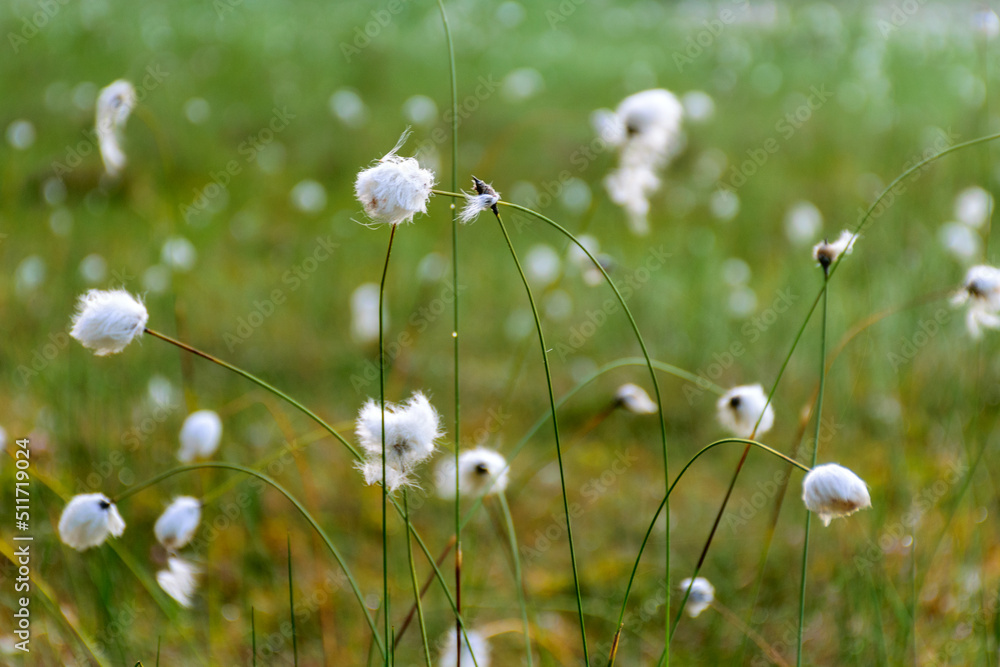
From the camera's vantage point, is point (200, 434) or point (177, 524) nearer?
point (177, 524)

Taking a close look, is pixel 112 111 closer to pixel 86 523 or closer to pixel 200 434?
pixel 200 434

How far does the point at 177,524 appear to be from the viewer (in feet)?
3.44

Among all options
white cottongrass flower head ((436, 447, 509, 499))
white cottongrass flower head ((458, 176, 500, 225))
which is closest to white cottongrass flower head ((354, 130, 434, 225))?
white cottongrass flower head ((458, 176, 500, 225))

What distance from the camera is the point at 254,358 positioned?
8.16ft

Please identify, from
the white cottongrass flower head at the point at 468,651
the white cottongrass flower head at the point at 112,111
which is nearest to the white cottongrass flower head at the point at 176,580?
the white cottongrass flower head at the point at 468,651

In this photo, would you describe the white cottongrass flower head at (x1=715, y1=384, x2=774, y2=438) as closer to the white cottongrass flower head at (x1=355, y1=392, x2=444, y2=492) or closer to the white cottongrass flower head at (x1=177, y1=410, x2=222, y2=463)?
the white cottongrass flower head at (x1=355, y1=392, x2=444, y2=492)

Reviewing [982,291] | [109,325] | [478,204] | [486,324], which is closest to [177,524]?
[109,325]

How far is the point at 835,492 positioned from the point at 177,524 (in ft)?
2.67

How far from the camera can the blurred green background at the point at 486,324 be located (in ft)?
4.84

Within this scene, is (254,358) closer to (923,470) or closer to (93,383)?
(93,383)

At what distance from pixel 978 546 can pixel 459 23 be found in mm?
4965

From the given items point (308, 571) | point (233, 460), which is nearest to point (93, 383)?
point (233, 460)

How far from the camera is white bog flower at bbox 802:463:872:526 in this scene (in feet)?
2.50

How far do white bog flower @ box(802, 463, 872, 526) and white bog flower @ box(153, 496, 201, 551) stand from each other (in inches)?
30.1
